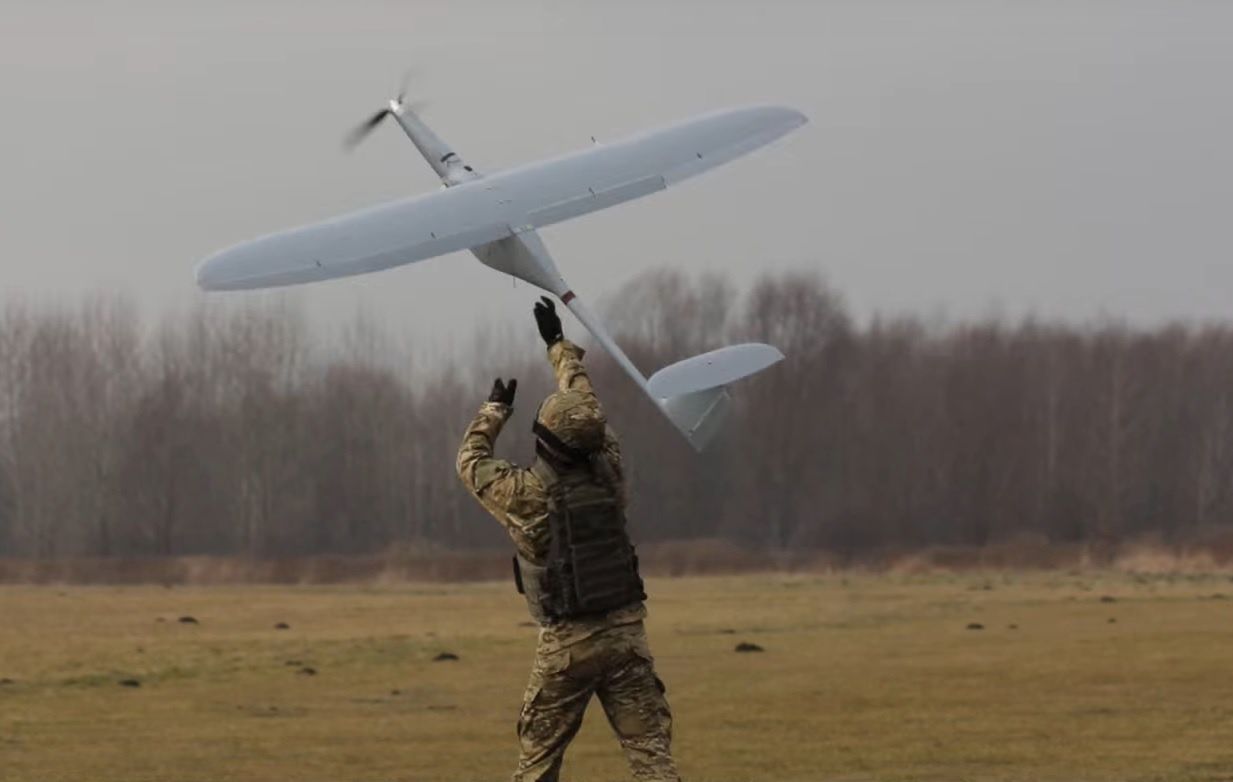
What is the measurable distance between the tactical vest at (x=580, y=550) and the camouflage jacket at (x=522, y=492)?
0.20 ft

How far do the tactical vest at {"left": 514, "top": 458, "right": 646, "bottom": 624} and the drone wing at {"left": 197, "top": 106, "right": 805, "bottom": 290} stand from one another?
5.11 m

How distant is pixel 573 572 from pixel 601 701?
816mm

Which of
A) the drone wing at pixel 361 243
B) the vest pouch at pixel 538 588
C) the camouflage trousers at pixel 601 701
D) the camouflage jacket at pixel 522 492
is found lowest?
the camouflage trousers at pixel 601 701

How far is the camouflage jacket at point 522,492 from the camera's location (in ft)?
37.1

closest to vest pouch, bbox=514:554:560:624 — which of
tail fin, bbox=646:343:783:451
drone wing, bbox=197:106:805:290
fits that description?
drone wing, bbox=197:106:805:290

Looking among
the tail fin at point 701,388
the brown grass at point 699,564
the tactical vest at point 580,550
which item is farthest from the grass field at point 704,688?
the brown grass at point 699,564

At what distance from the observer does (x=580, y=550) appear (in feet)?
36.9

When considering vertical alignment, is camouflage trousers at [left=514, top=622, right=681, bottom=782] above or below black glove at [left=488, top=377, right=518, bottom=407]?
below

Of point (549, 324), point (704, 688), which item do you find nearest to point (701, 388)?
point (549, 324)

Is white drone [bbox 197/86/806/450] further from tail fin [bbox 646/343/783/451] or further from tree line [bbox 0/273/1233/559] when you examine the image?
tree line [bbox 0/273/1233/559]

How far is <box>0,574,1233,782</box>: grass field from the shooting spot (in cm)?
2644

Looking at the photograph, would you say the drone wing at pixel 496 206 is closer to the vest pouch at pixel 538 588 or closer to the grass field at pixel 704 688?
the vest pouch at pixel 538 588

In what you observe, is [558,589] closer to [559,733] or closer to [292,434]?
[559,733]

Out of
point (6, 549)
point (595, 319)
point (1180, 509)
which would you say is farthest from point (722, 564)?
point (595, 319)
